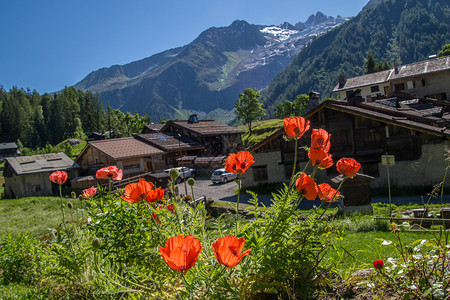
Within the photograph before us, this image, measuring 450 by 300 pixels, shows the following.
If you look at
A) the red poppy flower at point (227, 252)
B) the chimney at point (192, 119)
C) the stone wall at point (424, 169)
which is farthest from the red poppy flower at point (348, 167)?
the chimney at point (192, 119)

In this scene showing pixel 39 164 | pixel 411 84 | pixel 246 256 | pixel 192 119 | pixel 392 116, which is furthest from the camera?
pixel 192 119

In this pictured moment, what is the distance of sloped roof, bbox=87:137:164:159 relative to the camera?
119 ft

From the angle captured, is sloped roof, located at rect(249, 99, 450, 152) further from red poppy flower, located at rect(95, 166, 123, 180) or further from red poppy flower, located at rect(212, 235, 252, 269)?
red poppy flower, located at rect(212, 235, 252, 269)

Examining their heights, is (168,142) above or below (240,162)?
below

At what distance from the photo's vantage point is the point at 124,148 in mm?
38375

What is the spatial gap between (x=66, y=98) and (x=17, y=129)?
63.5 feet

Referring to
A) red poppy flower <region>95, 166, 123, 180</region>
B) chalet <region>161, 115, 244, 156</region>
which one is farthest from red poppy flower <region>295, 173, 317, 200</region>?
chalet <region>161, 115, 244, 156</region>

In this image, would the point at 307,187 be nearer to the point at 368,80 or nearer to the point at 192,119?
the point at 192,119

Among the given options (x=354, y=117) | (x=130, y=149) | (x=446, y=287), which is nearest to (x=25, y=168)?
(x=130, y=149)

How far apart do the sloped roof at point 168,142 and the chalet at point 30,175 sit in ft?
31.2

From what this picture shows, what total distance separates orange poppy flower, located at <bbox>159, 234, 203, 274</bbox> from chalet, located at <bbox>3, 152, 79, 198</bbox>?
38612mm

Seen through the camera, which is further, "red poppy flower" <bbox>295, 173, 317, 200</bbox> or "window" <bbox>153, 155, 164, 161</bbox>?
"window" <bbox>153, 155, 164, 161</bbox>

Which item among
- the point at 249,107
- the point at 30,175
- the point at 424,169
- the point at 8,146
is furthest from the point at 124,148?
the point at 8,146

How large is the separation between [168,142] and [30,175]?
53.9ft
